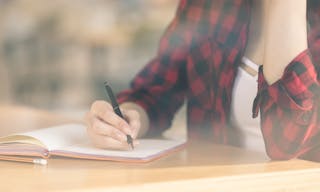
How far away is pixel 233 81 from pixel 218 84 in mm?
61

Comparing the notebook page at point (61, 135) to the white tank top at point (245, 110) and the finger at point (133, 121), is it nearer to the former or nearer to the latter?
the finger at point (133, 121)

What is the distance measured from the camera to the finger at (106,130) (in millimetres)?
732

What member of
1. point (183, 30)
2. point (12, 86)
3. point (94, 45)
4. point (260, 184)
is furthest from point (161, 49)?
point (260, 184)

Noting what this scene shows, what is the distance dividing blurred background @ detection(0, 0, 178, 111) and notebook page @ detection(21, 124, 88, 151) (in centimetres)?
7

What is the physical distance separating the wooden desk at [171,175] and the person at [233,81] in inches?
2.5

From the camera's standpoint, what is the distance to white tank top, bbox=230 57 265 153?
2.73ft

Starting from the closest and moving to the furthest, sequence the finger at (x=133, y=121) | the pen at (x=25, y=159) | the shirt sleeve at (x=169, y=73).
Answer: the pen at (x=25, y=159) < the finger at (x=133, y=121) < the shirt sleeve at (x=169, y=73)

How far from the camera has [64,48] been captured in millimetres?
910

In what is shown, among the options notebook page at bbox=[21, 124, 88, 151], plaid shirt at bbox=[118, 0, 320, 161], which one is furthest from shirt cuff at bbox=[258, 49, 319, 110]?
notebook page at bbox=[21, 124, 88, 151]

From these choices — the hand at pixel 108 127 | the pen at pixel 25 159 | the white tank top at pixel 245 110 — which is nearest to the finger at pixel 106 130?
the hand at pixel 108 127

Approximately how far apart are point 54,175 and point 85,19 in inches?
15.6

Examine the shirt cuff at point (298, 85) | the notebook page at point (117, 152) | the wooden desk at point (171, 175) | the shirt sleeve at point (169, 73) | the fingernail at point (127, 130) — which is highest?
the shirt sleeve at point (169, 73)

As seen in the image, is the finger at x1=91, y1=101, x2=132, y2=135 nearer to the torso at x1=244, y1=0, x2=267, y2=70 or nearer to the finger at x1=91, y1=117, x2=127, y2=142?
the finger at x1=91, y1=117, x2=127, y2=142

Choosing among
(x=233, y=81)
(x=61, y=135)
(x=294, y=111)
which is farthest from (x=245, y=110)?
(x=61, y=135)
